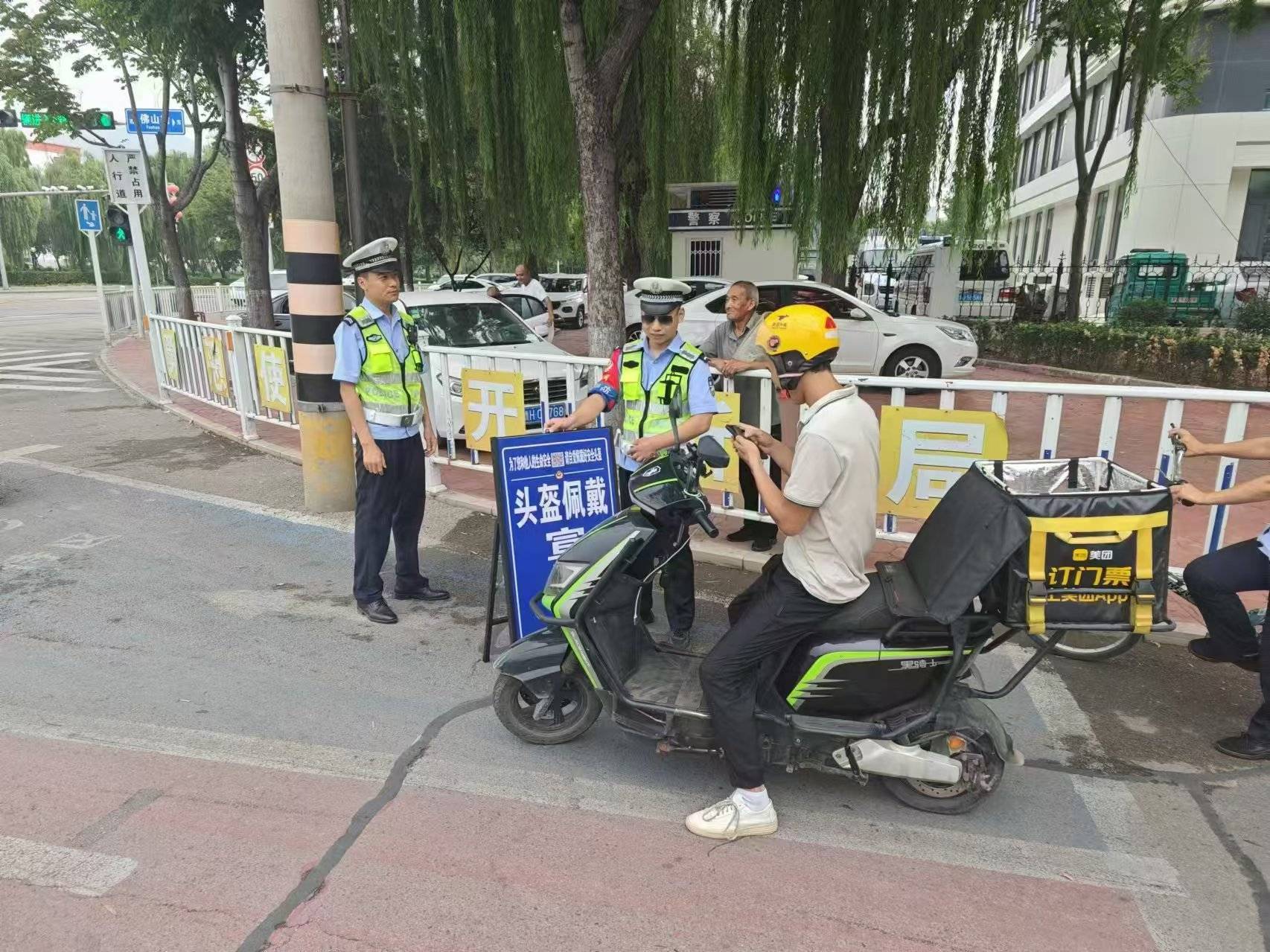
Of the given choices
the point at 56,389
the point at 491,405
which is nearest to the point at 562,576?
the point at 491,405

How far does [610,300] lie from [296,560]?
2.78 meters

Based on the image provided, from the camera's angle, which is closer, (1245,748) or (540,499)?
(1245,748)

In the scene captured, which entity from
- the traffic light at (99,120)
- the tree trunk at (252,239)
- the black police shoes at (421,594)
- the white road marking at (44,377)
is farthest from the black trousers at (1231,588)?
the traffic light at (99,120)

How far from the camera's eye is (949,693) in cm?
290

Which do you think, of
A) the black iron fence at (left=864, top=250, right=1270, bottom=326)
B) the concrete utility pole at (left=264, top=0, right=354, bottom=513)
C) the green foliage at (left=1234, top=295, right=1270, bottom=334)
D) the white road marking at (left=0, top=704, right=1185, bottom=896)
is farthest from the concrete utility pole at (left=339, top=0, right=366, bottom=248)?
the green foliage at (left=1234, top=295, right=1270, bottom=334)

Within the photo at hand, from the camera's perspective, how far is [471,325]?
9219 millimetres

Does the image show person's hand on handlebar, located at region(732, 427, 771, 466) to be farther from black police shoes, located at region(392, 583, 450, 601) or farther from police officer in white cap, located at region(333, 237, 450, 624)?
black police shoes, located at region(392, 583, 450, 601)

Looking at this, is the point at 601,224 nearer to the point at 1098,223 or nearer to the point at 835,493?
the point at 835,493

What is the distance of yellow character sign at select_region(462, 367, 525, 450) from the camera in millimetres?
6023

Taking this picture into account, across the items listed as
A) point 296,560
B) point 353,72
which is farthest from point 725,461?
point 353,72

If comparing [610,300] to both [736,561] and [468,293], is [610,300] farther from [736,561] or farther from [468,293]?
[468,293]

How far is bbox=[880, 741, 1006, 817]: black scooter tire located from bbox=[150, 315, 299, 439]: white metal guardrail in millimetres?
6541

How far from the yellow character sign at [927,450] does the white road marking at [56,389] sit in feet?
42.3

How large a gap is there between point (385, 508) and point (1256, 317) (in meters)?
14.1
